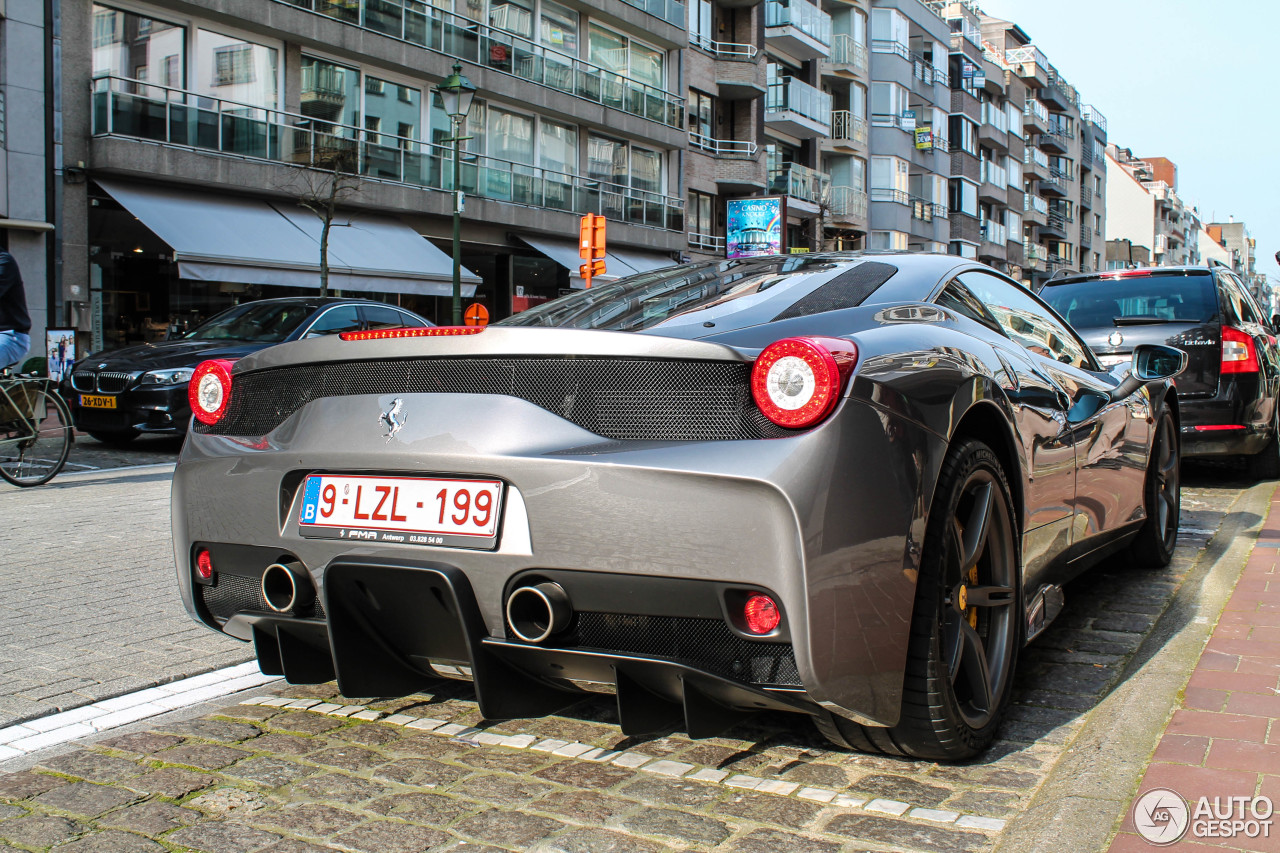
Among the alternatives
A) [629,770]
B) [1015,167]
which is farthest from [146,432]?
[1015,167]

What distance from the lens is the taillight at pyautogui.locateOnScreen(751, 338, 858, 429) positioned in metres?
2.42

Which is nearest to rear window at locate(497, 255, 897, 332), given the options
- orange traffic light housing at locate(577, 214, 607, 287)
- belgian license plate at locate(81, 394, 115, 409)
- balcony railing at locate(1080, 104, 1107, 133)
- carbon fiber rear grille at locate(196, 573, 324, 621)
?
carbon fiber rear grille at locate(196, 573, 324, 621)

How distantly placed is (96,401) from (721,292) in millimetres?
9865

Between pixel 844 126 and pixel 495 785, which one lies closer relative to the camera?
pixel 495 785

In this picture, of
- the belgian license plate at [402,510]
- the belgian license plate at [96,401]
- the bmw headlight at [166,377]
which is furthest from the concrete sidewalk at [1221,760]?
the belgian license plate at [96,401]

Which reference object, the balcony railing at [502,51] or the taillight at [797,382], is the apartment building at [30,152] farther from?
the taillight at [797,382]

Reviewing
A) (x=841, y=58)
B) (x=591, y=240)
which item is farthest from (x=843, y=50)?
(x=591, y=240)

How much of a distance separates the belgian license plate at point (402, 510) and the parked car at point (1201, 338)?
6.30 meters

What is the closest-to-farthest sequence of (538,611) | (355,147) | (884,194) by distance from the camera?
(538,611)
(355,147)
(884,194)

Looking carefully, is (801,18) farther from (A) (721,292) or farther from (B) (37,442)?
(A) (721,292)

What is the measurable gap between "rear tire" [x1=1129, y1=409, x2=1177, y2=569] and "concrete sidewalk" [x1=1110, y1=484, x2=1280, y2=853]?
1119 millimetres

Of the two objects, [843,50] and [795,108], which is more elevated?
[843,50]

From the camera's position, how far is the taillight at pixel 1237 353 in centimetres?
834

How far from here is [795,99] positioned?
1674 inches
